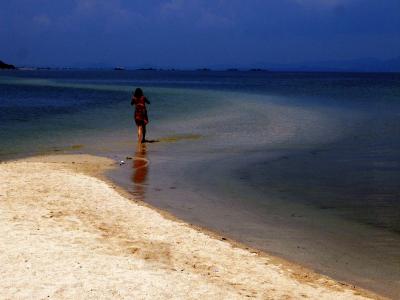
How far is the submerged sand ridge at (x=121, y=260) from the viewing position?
21.2 ft

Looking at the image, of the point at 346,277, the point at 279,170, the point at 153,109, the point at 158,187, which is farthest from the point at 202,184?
the point at 153,109

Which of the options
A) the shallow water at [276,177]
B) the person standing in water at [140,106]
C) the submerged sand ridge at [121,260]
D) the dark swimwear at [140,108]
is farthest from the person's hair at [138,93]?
the submerged sand ridge at [121,260]

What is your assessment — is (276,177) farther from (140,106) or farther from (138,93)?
(138,93)

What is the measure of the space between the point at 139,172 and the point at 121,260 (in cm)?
801

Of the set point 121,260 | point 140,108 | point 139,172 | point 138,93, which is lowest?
point 139,172

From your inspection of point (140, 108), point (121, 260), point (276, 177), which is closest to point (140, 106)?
point (140, 108)

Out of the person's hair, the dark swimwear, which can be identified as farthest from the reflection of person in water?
the person's hair

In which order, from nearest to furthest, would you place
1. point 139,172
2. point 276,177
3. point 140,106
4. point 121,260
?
point 121,260, point 276,177, point 139,172, point 140,106

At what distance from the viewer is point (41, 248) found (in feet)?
25.1

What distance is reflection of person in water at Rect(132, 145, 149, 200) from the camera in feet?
42.3

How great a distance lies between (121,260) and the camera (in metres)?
7.43

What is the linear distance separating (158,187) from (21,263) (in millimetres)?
6506

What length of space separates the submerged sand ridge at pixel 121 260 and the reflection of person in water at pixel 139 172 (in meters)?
1.54

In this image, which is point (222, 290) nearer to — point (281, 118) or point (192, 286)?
point (192, 286)
